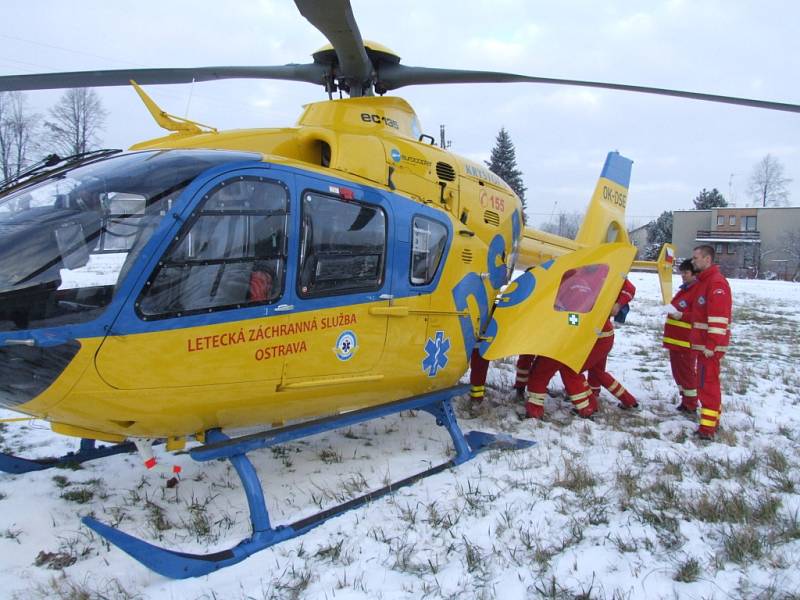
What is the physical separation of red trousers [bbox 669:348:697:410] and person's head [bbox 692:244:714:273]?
940 mm

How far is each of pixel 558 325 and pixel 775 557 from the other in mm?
2790

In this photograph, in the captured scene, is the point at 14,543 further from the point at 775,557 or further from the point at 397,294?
the point at 775,557

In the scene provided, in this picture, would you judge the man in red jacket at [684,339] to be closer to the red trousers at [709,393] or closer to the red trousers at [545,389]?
the red trousers at [709,393]

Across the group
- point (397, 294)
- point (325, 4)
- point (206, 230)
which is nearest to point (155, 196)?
point (206, 230)

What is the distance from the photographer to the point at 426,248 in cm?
485

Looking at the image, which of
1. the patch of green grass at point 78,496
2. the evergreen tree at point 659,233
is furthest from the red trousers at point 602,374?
the evergreen tree at point 659,233

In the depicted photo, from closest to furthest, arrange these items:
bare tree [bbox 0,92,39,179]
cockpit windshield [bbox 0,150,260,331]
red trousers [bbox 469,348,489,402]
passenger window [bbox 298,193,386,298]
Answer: cockpit windshield [bbox 0,150,260,331]
passenger window [bbox 298,193,386,298]
red trousers [bbox 469,348,489,402]
bare tree [bbox 0,92,39,179]

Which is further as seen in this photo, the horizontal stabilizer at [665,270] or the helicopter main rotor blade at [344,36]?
the horizontal stabilizer at [665,270]

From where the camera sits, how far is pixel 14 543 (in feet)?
11.4

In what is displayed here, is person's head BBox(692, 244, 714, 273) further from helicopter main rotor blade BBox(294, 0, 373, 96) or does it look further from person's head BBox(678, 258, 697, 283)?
helicopter main rotor blade BBox(294, 0, 373, 96)

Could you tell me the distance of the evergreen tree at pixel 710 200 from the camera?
7112 centimetres

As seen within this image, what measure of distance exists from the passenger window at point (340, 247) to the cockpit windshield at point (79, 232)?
75cm

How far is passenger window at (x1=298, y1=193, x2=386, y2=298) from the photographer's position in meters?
3.77

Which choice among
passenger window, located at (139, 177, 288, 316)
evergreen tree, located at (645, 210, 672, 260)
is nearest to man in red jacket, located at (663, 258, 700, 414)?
passenger window, located at (139, 177, 288, 316)
